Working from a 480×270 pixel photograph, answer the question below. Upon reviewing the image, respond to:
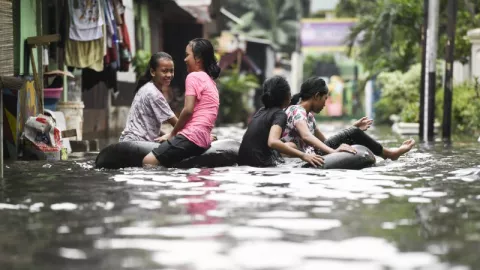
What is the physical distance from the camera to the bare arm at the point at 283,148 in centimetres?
1119

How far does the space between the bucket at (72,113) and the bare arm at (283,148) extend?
6838 mm

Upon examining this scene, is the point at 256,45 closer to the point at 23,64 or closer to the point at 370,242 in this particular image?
the point at 23,64

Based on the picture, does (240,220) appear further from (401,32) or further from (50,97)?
(401,32)

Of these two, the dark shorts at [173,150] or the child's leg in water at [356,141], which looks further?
the child's leg in water at [356,141]

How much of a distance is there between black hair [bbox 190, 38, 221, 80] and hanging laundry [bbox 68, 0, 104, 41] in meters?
5.48

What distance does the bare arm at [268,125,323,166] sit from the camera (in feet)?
36.7

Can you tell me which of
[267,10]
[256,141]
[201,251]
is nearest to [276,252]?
[201,251]

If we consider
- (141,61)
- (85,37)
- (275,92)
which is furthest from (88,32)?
(141,61)

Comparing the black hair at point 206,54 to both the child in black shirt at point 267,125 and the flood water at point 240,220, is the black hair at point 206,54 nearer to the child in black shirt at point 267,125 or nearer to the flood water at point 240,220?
the child in black shirt at point 267,125

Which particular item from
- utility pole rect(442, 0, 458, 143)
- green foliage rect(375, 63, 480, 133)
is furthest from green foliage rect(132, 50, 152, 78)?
green foliage rect(375, 63, 480, 133)

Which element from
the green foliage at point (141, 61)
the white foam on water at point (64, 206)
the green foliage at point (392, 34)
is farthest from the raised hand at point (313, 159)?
the green foliage at point (392, 34)

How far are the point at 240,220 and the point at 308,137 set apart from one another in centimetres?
475

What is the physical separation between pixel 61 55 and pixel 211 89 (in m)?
8.02

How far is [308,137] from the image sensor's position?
11.5 metres
